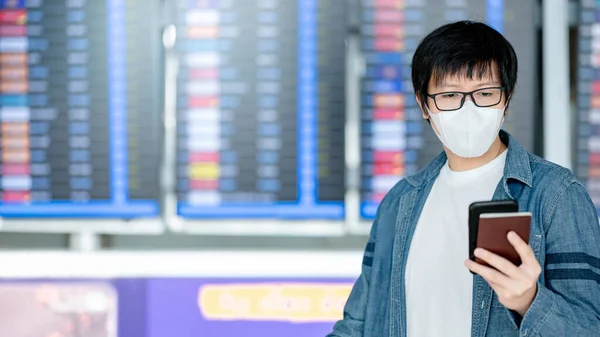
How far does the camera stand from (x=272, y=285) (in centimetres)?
248

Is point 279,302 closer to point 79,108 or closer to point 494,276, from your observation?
point 79,108

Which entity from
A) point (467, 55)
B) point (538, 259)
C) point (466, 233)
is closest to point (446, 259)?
point (466, 233)

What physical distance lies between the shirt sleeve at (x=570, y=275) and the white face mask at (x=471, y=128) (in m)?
0.19

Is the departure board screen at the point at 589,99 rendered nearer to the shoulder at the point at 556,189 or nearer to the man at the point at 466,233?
the man at the point at 466,233

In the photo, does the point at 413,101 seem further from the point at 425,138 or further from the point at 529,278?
the point at 529,278

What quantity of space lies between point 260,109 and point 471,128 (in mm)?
1340

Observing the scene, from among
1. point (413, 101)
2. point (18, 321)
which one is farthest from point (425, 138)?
point (18, 321)

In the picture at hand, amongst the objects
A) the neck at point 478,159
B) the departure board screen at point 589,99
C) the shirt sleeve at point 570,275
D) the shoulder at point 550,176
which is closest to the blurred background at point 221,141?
the departure board screen at point 589,99

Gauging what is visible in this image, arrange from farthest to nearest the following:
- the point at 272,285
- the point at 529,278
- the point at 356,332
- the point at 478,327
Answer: the point at 272,285, the point at 356,332, the point at 478,327, the point at 529,278

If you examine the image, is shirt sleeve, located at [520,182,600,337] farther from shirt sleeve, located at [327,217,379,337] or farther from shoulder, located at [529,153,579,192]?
shirt sleeve, located at [327,217,379,337]

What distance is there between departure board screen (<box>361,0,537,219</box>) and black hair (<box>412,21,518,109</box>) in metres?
1.16

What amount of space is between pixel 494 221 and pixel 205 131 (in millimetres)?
1656

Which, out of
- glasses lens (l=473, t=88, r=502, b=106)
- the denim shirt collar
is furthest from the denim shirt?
glasses lens (l=473, t=88, r=502, b=106)

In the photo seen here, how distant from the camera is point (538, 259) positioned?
119 cm
